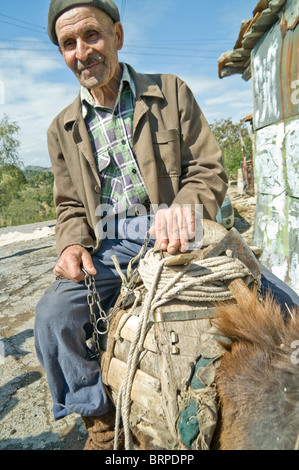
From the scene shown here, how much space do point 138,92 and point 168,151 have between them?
387 mm

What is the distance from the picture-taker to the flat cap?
176 centimetres

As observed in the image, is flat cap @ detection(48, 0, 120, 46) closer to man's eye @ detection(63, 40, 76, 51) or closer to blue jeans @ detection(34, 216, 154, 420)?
man's eye @ detection(63, 40, 76, 51)

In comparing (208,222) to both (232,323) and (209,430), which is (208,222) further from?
(209,430)

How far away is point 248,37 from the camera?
4.56m

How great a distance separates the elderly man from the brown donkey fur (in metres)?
0.75

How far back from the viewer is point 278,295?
1.53m

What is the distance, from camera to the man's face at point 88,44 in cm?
178

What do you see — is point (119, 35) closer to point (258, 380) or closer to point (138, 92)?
point (138, 92)

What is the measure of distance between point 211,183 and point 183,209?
0.39m

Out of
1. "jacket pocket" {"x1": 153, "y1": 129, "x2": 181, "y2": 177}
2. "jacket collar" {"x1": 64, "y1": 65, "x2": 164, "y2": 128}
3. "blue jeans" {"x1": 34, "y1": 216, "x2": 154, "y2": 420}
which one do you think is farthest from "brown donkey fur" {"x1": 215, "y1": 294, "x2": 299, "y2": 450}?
"jacket collar" {"x1": 64, "y1": 65, "x2": 164, "y2": 128}

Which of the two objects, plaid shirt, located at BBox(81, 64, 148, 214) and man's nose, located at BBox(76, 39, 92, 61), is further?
plaid shirt, located at BBox(81, 64, 148, 214)

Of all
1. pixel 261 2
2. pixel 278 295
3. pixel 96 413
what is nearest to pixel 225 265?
pixel 278 295

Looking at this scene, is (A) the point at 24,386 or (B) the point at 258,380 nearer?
(B) the point at 258,380

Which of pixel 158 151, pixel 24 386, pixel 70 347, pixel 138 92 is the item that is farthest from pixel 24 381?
pixel 138 92
